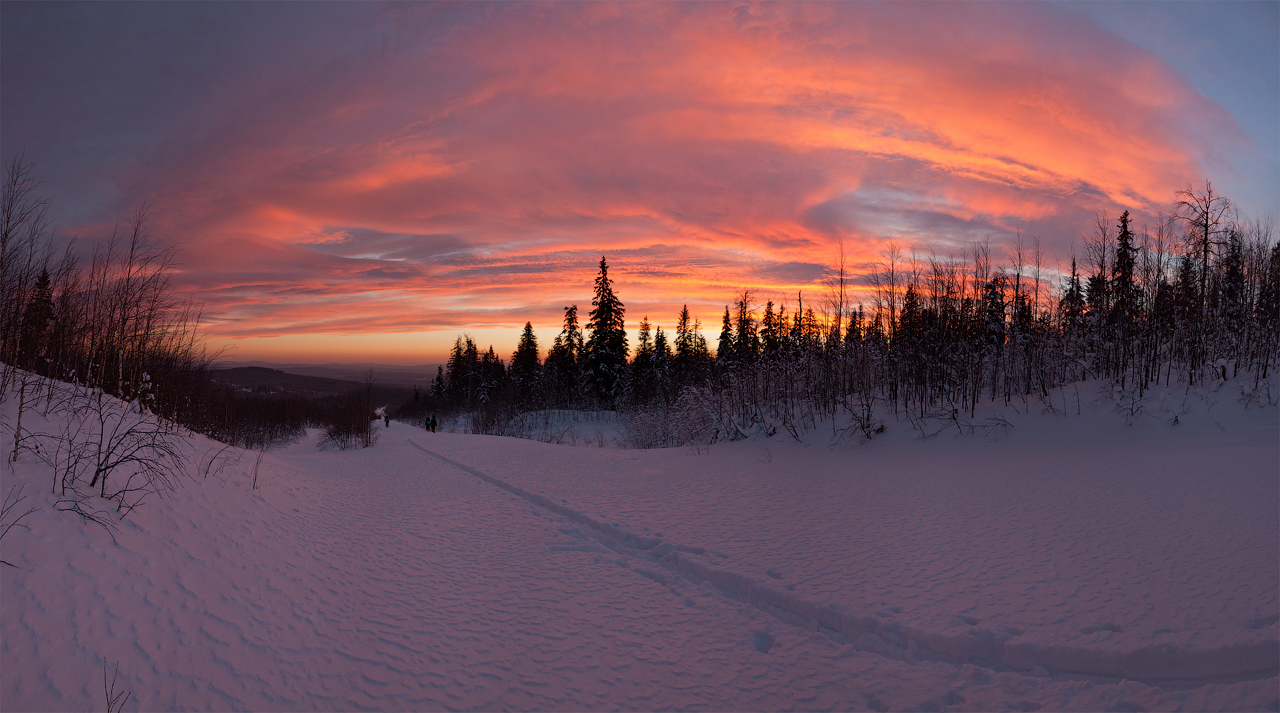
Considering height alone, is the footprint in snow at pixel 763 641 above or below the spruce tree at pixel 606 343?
below

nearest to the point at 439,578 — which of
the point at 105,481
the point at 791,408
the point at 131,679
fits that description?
the point at 131,679

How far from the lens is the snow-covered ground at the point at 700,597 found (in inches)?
159

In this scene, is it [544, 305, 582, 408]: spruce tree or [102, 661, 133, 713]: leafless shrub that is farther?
[544, 305, 582, 408]: spruce tree

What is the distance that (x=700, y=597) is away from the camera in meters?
6.08

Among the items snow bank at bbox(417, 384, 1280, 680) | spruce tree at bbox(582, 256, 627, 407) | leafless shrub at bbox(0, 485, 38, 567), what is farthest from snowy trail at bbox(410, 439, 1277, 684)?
spruce tree at bbox(582, 256, 627, 407)

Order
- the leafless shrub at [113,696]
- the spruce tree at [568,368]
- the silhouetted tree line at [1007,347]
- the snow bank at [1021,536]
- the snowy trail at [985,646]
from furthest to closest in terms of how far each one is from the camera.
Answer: the spruce tree at [568,368] → the silhouetted tree line at [1007,347] → the snow bank at [1021,536] → the snowy trail at [985,646] → the leafless shrub at [113,696]

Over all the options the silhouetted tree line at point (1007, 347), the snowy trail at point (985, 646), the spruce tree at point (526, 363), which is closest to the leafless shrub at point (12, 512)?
the snowy trail at point (985, 646)

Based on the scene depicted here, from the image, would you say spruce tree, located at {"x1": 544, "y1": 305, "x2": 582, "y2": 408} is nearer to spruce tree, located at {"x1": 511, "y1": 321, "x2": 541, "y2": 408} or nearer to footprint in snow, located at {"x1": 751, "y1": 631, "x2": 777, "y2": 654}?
spruce tree, located at {"x1": 511, "y1": 321, "x2": 541, "y2": 408}

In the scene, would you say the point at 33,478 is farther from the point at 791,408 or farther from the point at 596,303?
the point at 596,303

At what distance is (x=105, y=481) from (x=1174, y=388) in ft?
61.9

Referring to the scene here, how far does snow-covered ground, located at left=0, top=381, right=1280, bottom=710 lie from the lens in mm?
4031

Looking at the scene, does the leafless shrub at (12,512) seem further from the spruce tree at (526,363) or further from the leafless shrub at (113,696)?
the spruce tree at (526,363)

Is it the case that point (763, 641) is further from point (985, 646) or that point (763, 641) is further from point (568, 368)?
point (568, 368)

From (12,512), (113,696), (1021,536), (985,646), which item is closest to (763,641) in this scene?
(985,646)
